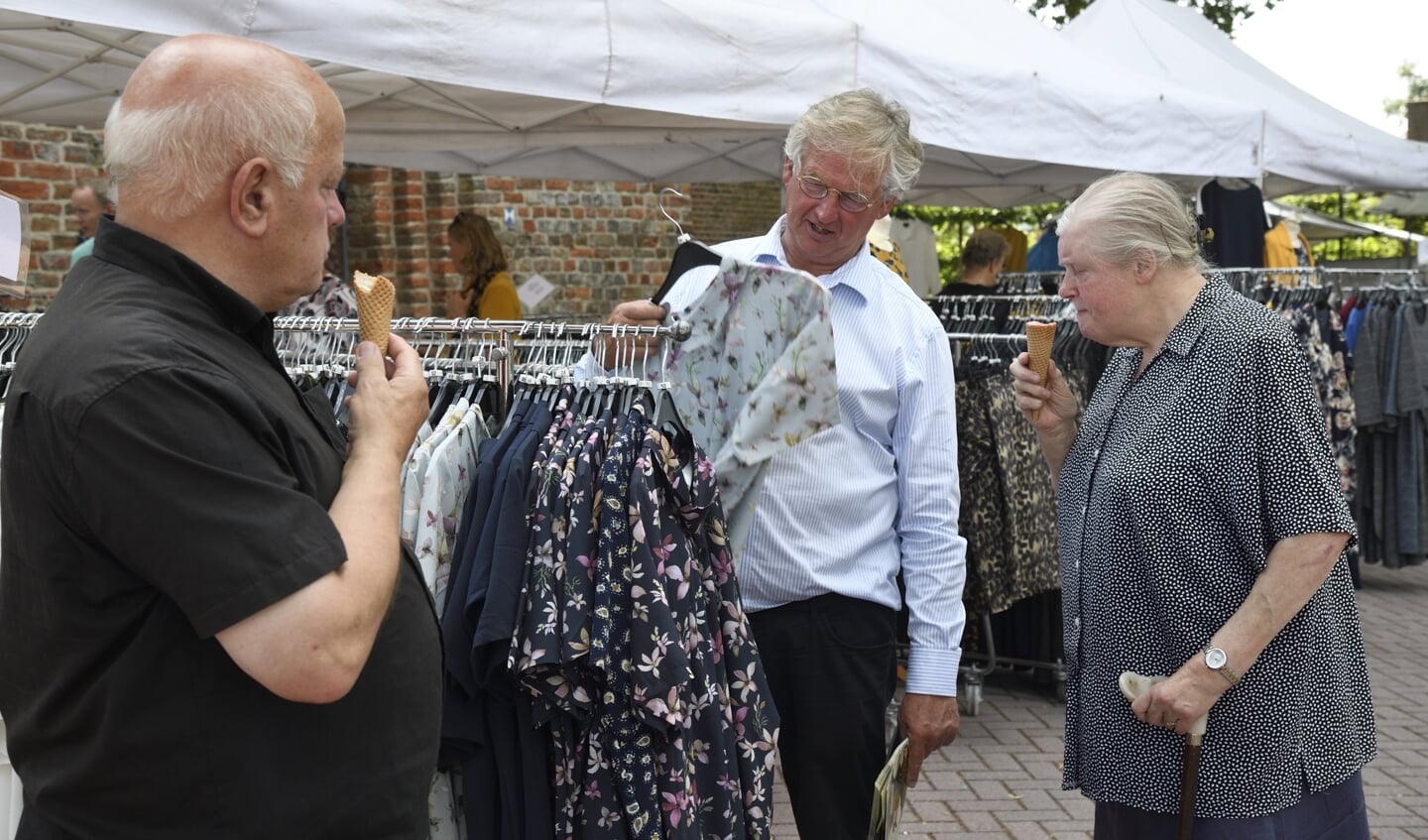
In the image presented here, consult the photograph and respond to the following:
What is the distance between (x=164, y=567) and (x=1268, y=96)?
863 centimetres

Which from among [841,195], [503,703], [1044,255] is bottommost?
[503,703]

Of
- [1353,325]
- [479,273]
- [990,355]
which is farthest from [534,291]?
[1353,325]

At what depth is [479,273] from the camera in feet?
24.1

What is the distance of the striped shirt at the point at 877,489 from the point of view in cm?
251

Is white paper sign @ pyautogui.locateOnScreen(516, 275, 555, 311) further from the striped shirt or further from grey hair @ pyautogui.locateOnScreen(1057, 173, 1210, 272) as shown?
grey hair @ pyautogui.locateOnScreen(1057, 173, 1210, 272)

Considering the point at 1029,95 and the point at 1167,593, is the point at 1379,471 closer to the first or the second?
the point at 1029,95

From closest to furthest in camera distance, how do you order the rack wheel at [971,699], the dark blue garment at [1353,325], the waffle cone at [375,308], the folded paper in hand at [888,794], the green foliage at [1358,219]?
the waffle cone at [375,308] → the folded paper in hand at [888,794] → the rack wheel at [971,699] → the dark blue garment at [1353,325] → the green foliage at [1358,219]

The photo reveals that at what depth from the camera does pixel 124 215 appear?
1.44 metres

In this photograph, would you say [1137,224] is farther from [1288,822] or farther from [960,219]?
[960,219]

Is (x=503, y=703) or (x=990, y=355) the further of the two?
(x=990, y=355)

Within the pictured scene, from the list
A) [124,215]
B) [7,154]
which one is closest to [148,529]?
[124,215]

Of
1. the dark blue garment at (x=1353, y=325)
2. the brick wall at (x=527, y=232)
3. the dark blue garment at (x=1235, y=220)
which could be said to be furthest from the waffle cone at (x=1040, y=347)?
the brick wall at (x=527, y=232)

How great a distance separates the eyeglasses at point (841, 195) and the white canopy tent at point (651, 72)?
1394mm

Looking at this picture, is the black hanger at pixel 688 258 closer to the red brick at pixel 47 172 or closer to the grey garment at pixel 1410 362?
the grey garment at pixel 1410 362
